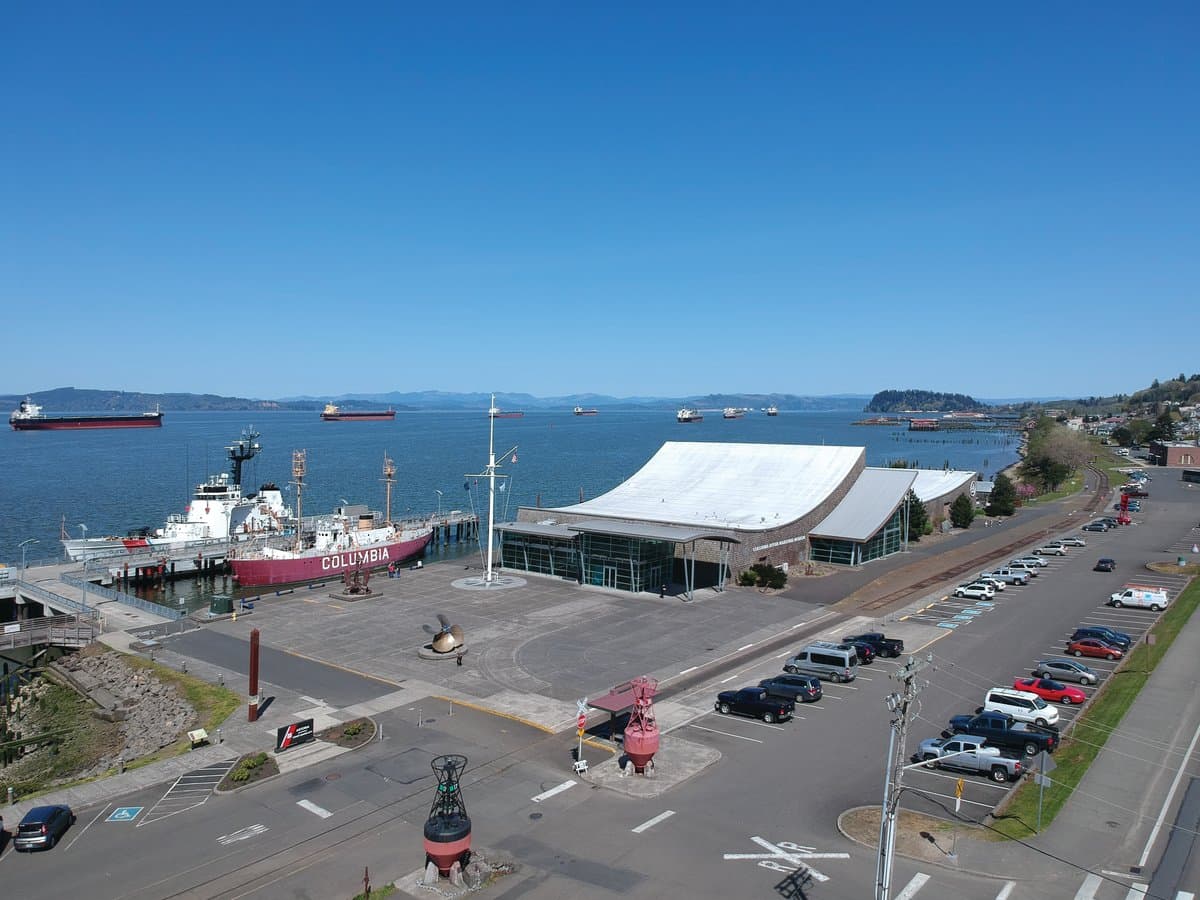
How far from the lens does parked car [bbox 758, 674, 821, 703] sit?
103ft

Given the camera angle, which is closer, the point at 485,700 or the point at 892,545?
the point at 485,700

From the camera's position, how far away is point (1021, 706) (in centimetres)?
2934

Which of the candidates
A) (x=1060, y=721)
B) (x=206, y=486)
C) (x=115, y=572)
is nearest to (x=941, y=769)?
(x=1060, y=721)

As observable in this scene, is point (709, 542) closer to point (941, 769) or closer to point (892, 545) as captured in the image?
point (892, 545)

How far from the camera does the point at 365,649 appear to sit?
3916 centimetres

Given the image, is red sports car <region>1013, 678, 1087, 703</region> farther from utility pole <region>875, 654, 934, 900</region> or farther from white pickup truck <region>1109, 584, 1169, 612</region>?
utility pole <region>875, 654, 934, 900</region>

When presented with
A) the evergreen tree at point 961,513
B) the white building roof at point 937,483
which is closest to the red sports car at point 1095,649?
the white building roof at point 937,483

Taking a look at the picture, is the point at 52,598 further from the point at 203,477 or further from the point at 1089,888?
the point at 203,477

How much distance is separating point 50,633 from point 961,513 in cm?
7608

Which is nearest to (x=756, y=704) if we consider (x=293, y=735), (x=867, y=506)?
(x=293, y=735)

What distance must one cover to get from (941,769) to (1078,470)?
430 ft

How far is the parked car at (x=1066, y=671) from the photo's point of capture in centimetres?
3412

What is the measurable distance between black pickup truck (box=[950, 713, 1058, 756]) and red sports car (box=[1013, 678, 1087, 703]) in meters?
3.95

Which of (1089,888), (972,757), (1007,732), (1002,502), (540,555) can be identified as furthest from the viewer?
(1002,502)
